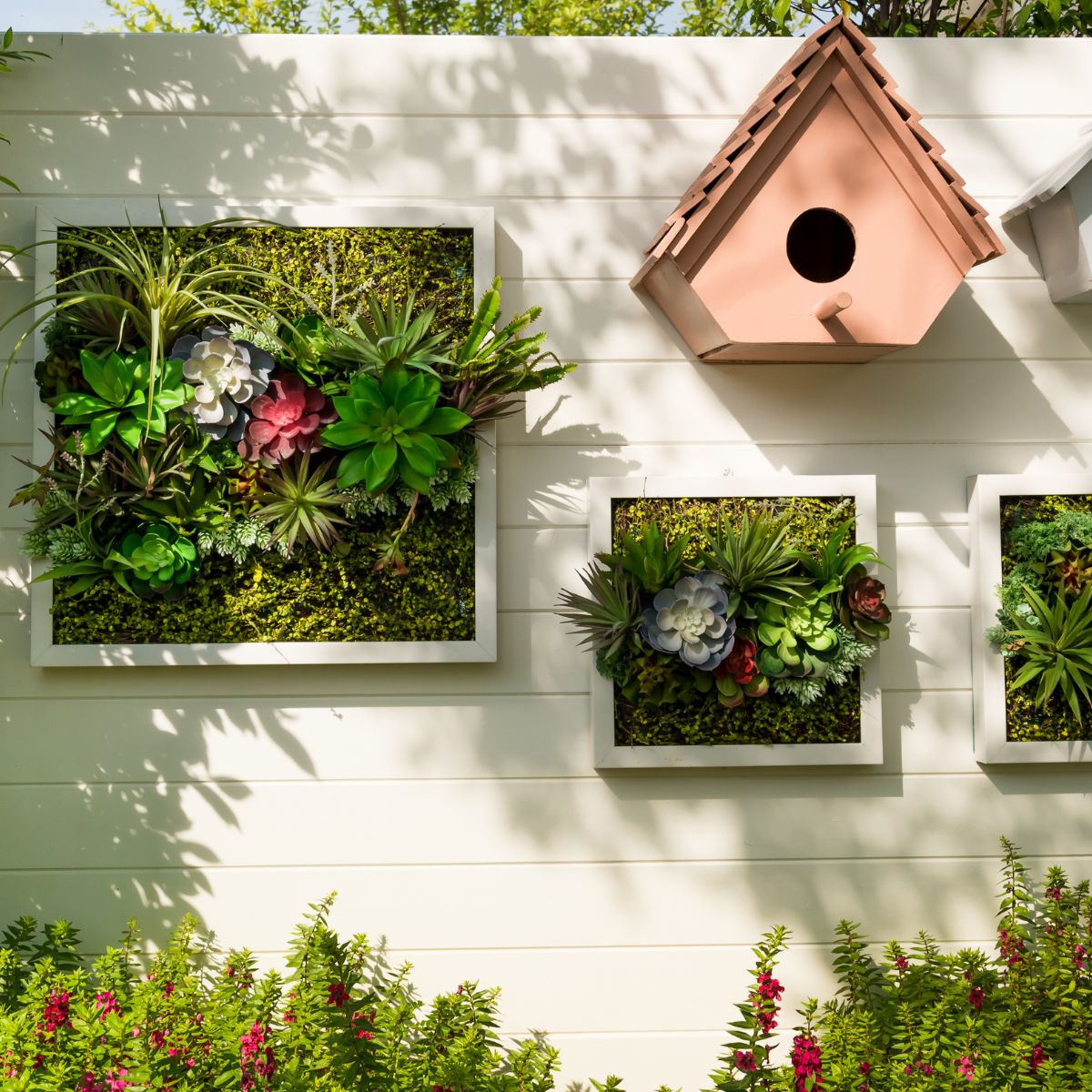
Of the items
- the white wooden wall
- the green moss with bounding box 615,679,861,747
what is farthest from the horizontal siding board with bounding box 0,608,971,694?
the green moss with bounding box 615,679,861,747

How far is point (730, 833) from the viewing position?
1780 millimetres

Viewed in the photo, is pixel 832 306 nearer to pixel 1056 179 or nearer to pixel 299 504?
pixel 1056 179

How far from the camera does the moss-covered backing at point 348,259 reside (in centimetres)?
172

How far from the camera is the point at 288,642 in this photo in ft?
5.59

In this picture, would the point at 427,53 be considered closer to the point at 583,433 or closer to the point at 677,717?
the point at 583,433

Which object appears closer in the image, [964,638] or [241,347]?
[241,347]

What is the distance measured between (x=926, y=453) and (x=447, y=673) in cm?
101

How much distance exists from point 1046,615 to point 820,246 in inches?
31.5

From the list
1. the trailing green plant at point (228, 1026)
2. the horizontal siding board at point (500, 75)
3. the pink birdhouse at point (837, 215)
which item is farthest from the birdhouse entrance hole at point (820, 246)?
the trailing green plant at point (228, 1026)

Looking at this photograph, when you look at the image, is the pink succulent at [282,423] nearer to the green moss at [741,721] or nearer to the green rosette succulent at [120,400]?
the green rosette succulent at [120,400]

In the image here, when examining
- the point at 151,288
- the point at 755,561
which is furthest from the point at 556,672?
the point at 151,288

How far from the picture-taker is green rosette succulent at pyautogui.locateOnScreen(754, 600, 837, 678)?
168 cm

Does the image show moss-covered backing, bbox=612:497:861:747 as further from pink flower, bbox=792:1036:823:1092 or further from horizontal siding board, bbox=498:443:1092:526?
pink flower, bbox=792:1036:823:1092

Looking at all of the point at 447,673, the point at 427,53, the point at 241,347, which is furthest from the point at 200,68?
the point at 447,673
